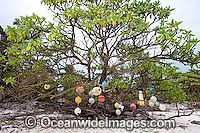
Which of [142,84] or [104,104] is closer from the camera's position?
[104,104]

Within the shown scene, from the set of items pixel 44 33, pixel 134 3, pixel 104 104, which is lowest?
pixel 104 104

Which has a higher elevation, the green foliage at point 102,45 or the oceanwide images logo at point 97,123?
the green foliage at point 102,45

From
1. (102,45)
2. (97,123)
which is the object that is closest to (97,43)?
(102,45)

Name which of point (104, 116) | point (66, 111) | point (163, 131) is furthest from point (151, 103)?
point (66, 111)

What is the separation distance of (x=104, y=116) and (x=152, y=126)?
3.80ft

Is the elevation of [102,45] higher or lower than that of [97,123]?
higher

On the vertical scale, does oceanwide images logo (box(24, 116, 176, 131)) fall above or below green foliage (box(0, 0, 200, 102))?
below

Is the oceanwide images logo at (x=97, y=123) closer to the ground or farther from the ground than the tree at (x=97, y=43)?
closer to the ground

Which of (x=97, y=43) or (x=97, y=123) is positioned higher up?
(x=97, y=43)

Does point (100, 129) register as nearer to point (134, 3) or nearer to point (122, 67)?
point (122, 67)

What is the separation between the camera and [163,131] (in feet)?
9.69

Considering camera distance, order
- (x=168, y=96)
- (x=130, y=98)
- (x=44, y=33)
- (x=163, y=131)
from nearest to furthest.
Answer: (x=163, y=131), (x=44, y=33), (x=168, y=96), (x=130, y=98)

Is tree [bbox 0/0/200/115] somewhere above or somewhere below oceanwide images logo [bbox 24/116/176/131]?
above

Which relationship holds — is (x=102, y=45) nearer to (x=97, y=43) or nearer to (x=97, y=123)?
(x=97, y=43)
